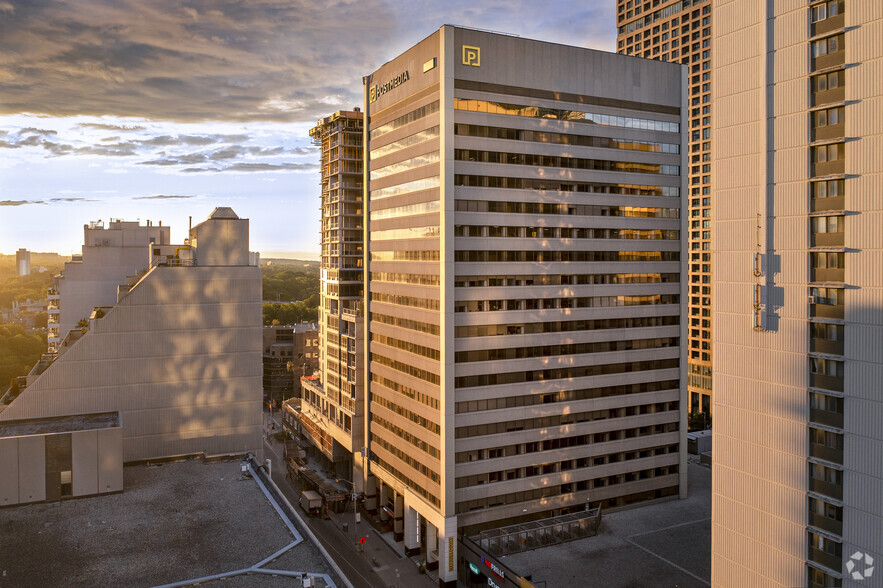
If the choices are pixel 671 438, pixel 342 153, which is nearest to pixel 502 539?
pixel 671 438

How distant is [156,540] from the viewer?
38969 mm

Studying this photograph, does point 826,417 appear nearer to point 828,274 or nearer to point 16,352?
point 828,274

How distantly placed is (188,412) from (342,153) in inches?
2039

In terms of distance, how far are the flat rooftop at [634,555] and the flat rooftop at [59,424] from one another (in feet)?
122

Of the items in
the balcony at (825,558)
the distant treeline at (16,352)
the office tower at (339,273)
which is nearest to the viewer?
the balcony at (825,558)

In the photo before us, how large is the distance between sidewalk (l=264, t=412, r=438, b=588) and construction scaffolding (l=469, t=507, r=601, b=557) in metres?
9.16

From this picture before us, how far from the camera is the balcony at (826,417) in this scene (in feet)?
113

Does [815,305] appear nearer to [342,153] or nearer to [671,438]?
[671,438]

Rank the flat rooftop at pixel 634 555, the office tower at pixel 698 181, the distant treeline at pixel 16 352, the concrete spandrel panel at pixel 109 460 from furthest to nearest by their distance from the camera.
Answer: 1. the office tower at pixel 698 181
2. the distant treeline at pixel 16 352
3. the flat rooftop at pixel 634 555
4. the concrete spandrel panel at pixel 109 460

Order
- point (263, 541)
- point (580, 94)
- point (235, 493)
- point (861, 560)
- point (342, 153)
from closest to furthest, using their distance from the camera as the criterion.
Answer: point (861, 560)
point (263, 541)
point (235, 493)
point (580, 94)
point (342, 153)

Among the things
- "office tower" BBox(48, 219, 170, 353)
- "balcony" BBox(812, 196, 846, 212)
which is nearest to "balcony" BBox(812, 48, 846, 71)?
"balcony" BBox(812, 196, 846, 212)

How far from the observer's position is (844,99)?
34.2 m

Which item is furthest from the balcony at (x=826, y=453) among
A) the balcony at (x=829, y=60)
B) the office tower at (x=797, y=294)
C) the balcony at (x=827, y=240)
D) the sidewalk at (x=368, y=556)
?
the sidewalk at (x=368, y=556)

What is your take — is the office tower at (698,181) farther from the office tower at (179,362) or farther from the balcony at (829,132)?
the office tower at (179,362)
